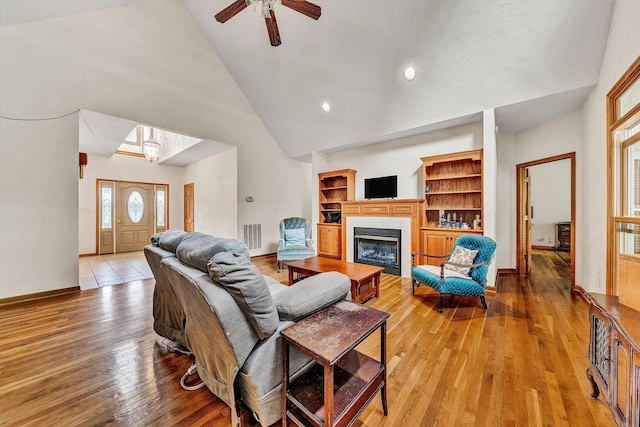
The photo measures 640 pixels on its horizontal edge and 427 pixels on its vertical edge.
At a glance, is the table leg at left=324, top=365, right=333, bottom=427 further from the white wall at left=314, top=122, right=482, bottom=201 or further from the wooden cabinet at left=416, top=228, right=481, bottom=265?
the white wall at left=314, top=122, right=482, bottom=201

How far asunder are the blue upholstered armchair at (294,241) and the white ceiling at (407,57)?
6.56 ft

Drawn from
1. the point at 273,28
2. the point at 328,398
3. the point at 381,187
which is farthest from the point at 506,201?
the point at 328,398

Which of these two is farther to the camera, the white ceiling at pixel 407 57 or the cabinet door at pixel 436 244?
the cabinet door at pixel 436 244

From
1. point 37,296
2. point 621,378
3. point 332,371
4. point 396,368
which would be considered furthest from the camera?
point 37,296

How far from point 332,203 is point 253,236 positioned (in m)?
2.10

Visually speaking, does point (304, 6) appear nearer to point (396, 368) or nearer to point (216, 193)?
point (396, 368)

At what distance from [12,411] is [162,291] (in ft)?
2.99

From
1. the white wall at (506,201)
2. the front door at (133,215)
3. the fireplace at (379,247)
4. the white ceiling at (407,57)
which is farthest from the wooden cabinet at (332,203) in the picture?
the front door at (133,215)

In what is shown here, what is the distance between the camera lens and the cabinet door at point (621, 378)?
104cm

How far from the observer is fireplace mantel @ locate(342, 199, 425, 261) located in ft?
13.2

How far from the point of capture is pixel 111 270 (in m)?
4.51

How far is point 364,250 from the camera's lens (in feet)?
15.5

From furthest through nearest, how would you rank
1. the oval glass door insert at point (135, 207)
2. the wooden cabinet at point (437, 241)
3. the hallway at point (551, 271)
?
the oval glass door insert at point (135, 207) → the wooden cabinet at point (437, 241) → the hallway at point (551, 271)

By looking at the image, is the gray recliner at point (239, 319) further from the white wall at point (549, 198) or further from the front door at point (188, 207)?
the white wall at point (549, 198)
